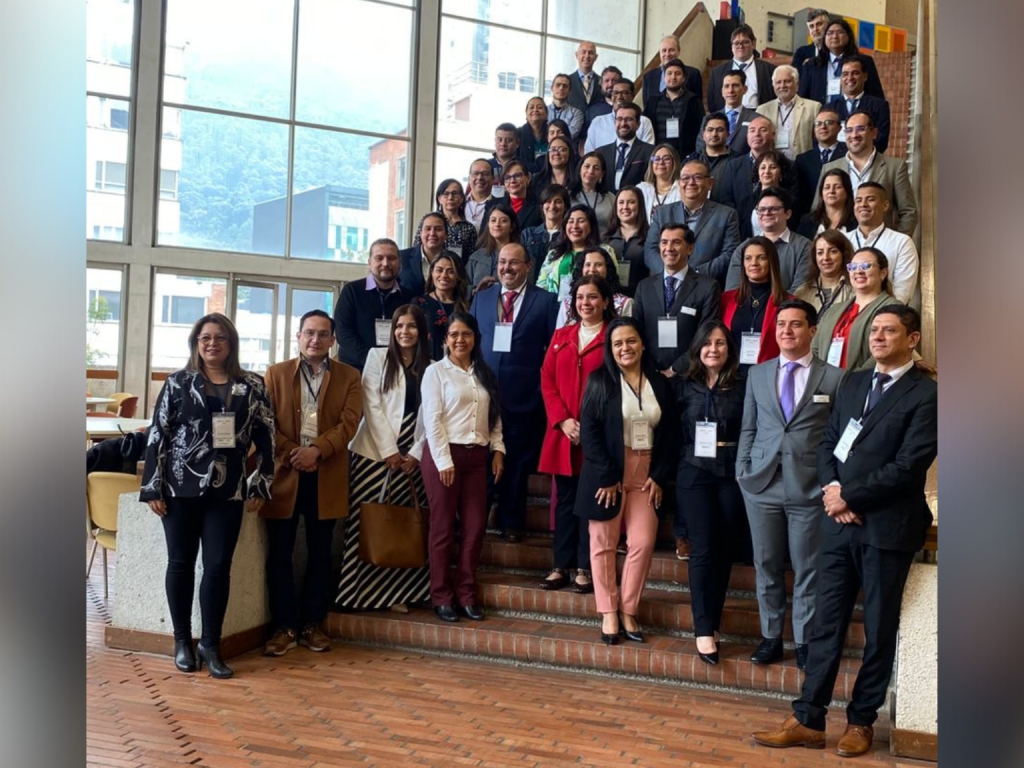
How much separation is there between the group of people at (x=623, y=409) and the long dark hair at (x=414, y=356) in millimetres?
13

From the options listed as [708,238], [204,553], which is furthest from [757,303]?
[204,553]

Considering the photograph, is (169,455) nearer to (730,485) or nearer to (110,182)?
(730,485)

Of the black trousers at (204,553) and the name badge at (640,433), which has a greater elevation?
the name badge at (640,433)

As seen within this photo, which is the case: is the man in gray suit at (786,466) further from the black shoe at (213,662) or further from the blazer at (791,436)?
the black shoe at (213,662)

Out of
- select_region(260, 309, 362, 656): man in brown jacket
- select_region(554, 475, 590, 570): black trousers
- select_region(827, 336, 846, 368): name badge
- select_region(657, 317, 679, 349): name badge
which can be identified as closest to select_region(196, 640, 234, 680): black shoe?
select_region(260, 309, 362, 656): man in brown jacket

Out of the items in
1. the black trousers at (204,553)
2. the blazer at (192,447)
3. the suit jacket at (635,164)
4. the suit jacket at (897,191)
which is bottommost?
the black trousers at (204,553)

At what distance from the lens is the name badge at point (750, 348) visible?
4945 millimetres

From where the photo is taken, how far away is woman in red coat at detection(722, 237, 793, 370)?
195 inches

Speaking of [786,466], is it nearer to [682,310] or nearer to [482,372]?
[682,310]

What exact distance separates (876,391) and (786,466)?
0.60 metres

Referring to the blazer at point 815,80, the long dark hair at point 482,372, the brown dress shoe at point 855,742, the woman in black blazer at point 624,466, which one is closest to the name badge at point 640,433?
the woman in black blazer at point 624,466

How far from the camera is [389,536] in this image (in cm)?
525

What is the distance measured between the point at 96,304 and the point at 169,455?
27.2 ft

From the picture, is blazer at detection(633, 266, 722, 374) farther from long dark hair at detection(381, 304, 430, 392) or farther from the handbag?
the handbag
